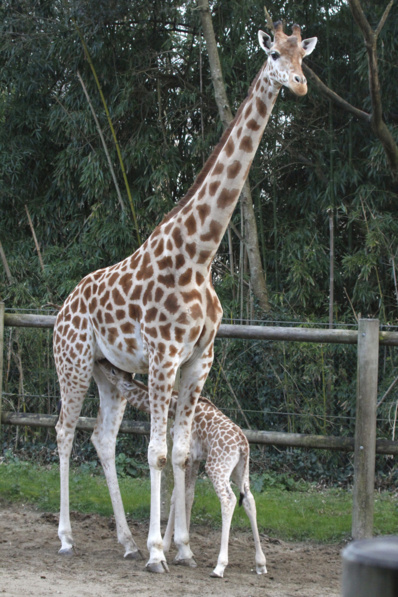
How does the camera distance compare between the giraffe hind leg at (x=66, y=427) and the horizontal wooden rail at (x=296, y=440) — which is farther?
the horizontal wooden rail at (x=296, y=440)

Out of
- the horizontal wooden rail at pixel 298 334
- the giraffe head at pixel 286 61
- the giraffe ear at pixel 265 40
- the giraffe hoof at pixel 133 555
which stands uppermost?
the giraffe ear at pixel 265 40

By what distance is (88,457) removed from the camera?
7.39m

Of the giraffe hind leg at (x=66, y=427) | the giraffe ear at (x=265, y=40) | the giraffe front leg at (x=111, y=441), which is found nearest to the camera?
the giraffe ear at (x=265, y=40)

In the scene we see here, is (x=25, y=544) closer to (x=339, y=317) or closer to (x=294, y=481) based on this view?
(x=294, y=481)

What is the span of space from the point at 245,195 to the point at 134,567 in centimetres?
436

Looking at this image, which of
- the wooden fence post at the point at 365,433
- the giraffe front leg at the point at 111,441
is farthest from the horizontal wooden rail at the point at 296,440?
the giraffe front leg at the point at 111,441

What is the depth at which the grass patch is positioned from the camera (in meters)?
5.31

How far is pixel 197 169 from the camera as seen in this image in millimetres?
8898

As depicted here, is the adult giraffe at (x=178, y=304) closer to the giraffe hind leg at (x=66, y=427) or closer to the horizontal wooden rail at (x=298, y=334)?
the giraffe hind leg at (x=66, y=427)

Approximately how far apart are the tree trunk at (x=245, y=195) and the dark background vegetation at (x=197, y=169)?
183mm

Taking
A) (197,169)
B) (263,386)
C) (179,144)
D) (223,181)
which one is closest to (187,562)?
(223,181)

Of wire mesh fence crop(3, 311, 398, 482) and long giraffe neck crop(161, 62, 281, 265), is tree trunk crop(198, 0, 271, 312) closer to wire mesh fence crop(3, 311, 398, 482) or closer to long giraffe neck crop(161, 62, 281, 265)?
wire mesh fence crop(3, 311, 398, 482)

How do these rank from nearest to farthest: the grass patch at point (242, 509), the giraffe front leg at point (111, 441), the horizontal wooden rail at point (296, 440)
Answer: the giraffe front leg at point (111, 441) < the horizontal wooden rail at point (296, 440) < the grass patch at point (242, 509)

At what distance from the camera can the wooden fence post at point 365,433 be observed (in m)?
5.05
